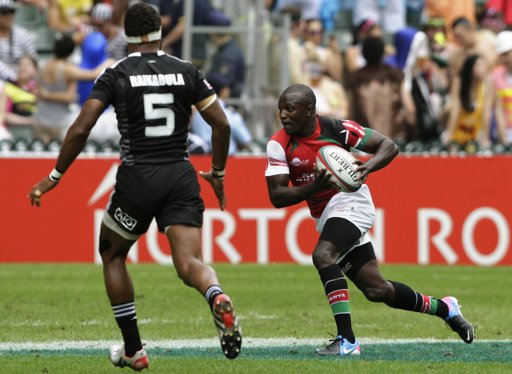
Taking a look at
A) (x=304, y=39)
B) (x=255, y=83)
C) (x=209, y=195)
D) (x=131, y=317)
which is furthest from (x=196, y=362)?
(x=304, y=39)

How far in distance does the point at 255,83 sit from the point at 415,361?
11.0m

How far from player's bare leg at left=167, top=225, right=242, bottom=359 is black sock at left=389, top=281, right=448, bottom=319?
1.96m

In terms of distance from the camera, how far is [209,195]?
58.5 ft

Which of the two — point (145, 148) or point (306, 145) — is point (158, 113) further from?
point (306, 145)

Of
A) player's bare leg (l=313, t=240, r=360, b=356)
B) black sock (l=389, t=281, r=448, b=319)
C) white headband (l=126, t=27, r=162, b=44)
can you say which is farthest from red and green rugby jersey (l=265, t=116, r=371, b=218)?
white headband (l=126, t=27, r=162, b=44)

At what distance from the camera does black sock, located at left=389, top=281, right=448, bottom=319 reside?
10.0 m

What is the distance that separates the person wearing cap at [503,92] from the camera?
18438mm

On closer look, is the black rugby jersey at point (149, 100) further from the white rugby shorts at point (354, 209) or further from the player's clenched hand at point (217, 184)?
the white rugby shorts at point (354, 209)

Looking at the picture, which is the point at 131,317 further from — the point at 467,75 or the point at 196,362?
the point at 467,75

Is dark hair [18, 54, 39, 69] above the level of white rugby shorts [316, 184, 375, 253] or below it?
below

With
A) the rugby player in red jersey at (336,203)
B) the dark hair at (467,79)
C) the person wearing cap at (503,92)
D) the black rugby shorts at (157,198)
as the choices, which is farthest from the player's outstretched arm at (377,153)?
the dark hair at (467,79)

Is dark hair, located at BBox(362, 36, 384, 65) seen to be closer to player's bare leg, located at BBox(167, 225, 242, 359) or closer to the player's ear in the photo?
the player's ear

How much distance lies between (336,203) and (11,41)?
11.3 meters

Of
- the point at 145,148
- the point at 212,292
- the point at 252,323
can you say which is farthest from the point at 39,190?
the point at 252,323
